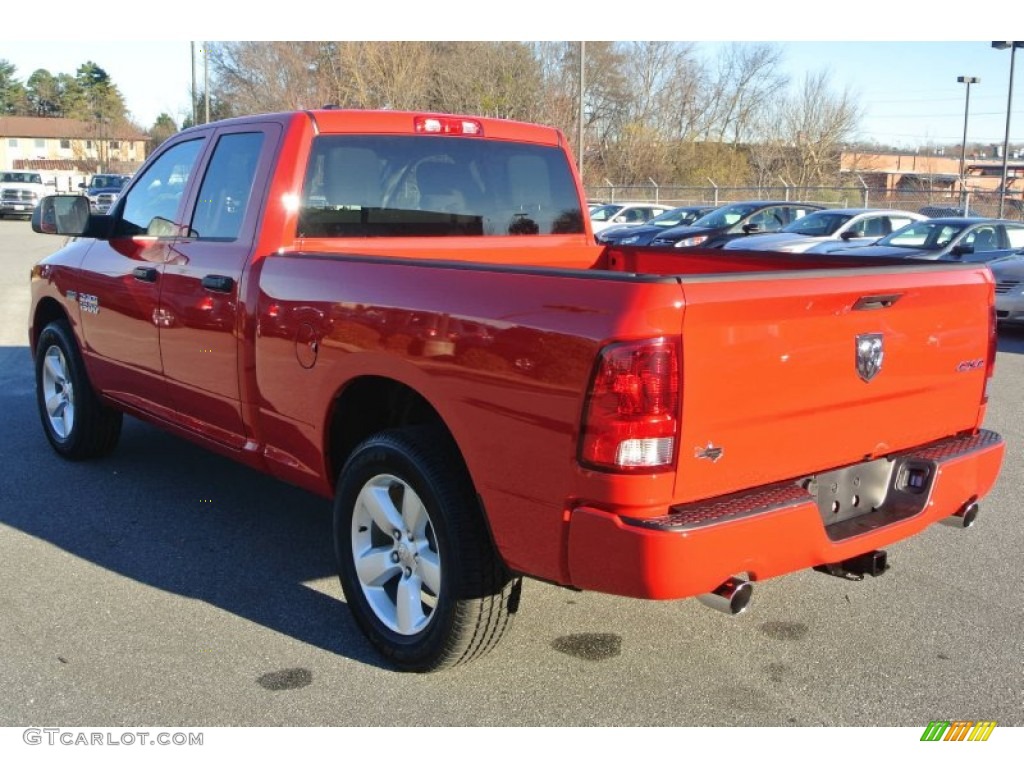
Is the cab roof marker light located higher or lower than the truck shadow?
higher

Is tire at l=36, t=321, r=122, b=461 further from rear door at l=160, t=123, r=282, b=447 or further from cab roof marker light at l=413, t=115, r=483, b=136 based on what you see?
cab roof marker light at l=413, t=115, r=483, b=136

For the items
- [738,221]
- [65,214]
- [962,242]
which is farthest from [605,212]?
[65,214]

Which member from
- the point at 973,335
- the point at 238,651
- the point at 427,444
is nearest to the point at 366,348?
the point at 427,444

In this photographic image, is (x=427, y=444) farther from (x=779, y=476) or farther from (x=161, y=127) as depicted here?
(x=161, y=127)

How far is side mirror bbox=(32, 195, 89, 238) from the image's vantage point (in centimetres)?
537

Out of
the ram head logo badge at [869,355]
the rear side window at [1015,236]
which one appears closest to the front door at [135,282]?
the ram head logo badge at [869,355]

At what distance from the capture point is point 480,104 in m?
44.9

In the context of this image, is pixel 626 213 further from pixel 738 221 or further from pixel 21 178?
pixel 21 178

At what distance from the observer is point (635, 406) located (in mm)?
2738

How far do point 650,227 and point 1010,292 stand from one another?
11.9 m

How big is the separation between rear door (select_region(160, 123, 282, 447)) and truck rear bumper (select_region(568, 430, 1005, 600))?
2.08 metres

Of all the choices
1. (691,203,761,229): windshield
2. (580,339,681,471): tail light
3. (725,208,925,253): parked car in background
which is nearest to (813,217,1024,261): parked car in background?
(725,208,925,253): parked car in background

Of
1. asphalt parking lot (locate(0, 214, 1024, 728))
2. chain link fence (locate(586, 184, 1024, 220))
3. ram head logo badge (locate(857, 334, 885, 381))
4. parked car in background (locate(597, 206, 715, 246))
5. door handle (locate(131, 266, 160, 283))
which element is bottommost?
asphalt parking lot (locate(0, 214, 1024, 728))
